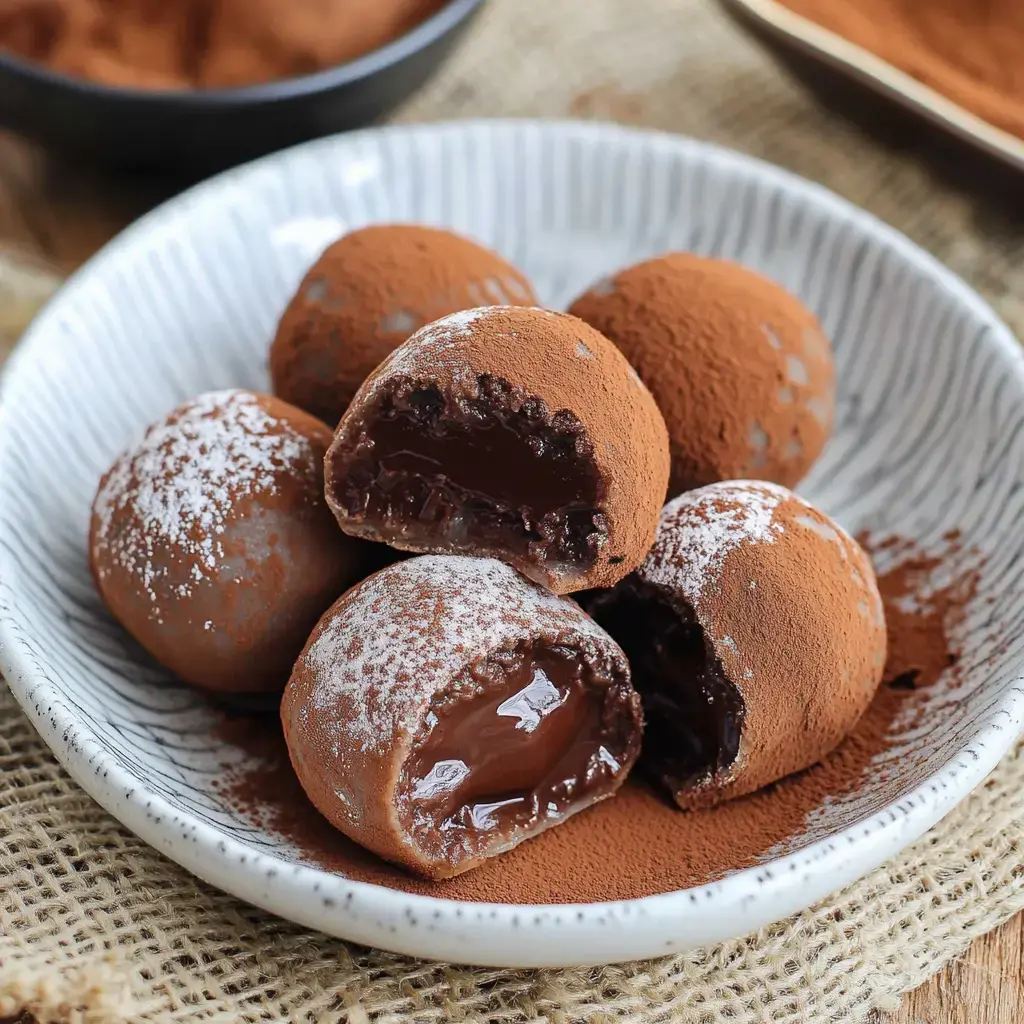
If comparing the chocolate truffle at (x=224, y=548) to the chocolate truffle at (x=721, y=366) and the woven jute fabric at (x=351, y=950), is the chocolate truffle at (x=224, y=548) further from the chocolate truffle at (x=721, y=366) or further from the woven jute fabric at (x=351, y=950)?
the chocolate truffle at (x=721, y=366)

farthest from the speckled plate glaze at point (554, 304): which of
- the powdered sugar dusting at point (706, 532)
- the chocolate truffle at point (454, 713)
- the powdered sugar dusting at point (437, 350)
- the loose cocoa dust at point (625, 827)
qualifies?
the powdered sugar dusting at point (437, 350)

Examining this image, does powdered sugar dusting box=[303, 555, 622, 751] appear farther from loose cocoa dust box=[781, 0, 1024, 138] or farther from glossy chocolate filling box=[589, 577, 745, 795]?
loose cocoa dust box=[781, 0, 1024, 138]

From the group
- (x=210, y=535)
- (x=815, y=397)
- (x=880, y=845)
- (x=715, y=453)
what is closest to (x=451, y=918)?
(x=880, y=845)

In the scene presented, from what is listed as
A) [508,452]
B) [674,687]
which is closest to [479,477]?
[508,452]

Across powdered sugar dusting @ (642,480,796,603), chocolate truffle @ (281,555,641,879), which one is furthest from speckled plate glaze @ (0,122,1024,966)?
powdered sugar dusting @ (642,480,796,603)

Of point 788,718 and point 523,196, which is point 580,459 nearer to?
point 788,718

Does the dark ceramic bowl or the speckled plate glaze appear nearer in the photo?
the speckled plate glaze
